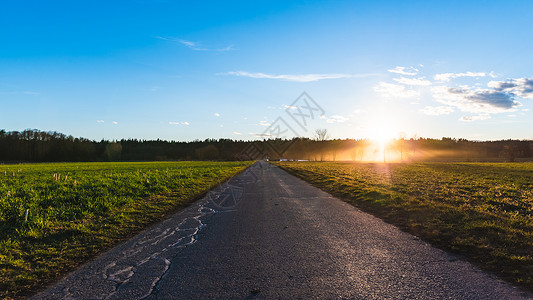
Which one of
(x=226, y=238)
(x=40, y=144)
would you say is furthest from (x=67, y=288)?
(x=40, y=144)

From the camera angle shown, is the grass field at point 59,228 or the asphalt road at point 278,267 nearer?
the asphalt road at point 278,267

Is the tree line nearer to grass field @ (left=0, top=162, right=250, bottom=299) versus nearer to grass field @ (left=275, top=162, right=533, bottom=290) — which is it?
grass field @ (left=275, top=162, right=533, bottom=290)

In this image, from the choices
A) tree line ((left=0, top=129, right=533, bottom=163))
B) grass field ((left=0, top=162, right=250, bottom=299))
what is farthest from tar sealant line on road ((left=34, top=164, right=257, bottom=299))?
tree line ((left=0, top=129, right=533, bottom=163))

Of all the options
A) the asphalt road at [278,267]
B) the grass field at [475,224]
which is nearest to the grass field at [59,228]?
the asphalt road at [278,267]

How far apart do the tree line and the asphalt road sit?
109 meters

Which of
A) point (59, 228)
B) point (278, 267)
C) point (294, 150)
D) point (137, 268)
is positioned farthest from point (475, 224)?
point (294, 150)

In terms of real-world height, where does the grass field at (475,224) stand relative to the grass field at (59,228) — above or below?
above

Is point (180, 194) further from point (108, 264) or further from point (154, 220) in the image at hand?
point (108, 264)

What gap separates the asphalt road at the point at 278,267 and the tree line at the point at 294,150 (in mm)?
108863

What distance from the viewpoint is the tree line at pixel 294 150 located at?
113 meters

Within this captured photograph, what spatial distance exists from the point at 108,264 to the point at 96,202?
705 centimetres

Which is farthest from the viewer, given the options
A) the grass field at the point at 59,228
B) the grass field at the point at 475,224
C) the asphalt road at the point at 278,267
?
the grass field at the point at 475,224

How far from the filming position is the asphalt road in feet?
13.6

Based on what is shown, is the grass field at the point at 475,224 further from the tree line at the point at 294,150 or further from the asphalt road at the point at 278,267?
the tree line at the point at 294,150
